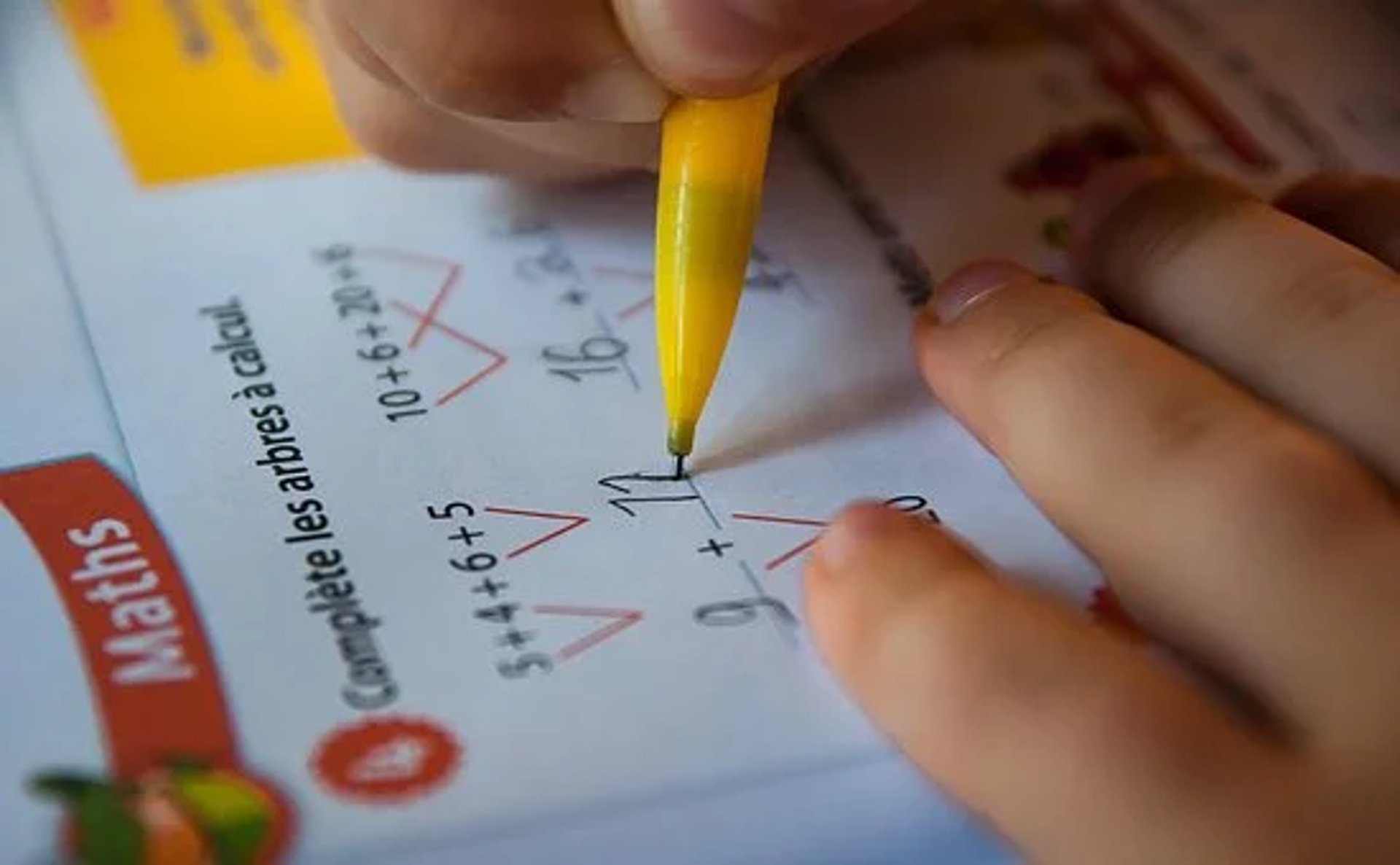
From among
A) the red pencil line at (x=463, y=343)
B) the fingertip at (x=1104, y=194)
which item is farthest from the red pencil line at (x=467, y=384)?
the fingertip at (x=1104, y=194)

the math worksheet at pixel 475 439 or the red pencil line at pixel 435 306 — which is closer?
the math worksheet at pixel 475 439

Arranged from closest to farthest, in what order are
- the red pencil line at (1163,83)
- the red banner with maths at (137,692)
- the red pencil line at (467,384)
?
the red banner with maths at (137,692), the red pencil line at (467,384), the red pencil line at (1163,83)

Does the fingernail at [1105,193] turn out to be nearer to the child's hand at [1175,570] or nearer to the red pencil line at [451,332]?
the child's hand at [1175,570]

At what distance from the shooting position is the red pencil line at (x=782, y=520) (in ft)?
1.37

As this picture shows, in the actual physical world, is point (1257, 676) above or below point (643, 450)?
below

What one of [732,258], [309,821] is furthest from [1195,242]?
[309,821]

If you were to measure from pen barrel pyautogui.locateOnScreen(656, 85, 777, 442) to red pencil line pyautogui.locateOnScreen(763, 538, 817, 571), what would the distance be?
0.12ft

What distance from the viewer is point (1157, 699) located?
355 mm

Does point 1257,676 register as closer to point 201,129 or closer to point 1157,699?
point 1157,699

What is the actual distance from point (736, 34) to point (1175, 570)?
0.42ft

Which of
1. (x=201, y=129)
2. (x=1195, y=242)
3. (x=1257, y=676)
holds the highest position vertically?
(x=201, y=129)

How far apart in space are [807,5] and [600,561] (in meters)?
0.11

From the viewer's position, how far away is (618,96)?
16.1 inches

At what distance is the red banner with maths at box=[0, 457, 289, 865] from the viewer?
341 millimetres
